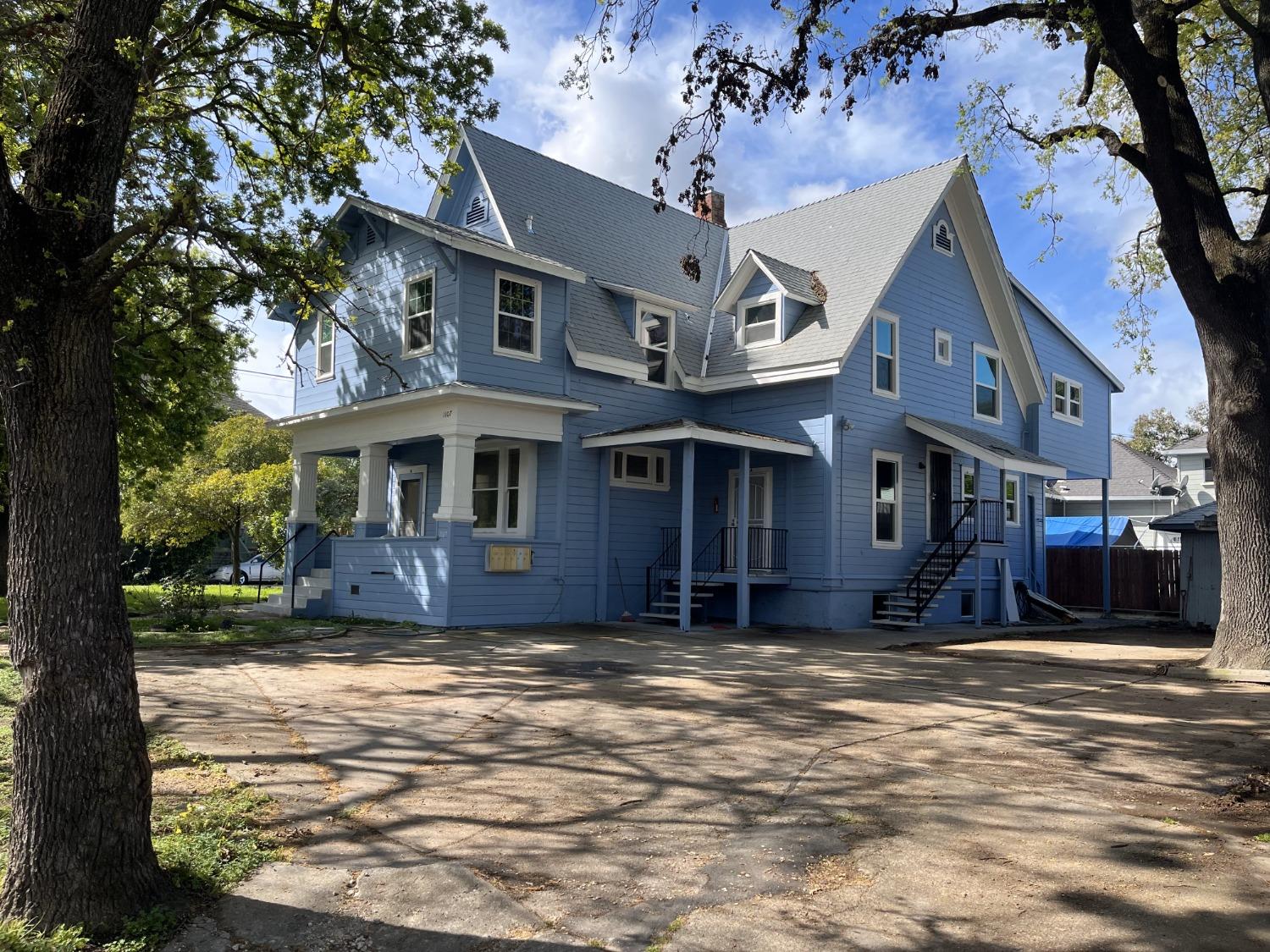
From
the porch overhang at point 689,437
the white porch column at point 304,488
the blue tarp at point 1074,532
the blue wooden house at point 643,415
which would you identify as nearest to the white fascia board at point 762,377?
the blue wooden house at point 643,415

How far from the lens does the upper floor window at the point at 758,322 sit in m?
20.0

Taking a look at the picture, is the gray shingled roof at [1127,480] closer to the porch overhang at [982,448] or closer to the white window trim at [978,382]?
the white window trim at [978,382]

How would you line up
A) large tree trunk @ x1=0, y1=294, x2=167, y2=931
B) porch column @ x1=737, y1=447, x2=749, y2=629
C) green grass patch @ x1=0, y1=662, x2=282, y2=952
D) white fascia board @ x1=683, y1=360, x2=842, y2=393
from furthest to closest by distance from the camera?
white fascia board @ x1=683, y1=360, x2=842, y2=393 < porch column @ x1=737, y1=447, x2=749, y2=629 < large tree trunk @ x1=0, y1=294, x2=167, y2=931 < green grass patch @ x1=0, y1=662, x2=282, y2=952

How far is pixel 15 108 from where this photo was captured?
1081 centimetres

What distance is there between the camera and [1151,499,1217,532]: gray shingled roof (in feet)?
68.1

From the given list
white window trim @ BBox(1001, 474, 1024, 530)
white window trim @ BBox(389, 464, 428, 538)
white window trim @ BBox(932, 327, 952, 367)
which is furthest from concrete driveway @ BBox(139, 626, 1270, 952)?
white window trim @ BBox(1001, 474, 1024, 530)

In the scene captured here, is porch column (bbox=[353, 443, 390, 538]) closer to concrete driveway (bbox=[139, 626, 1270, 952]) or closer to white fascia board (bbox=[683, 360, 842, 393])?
white fascia board (bbox=[683, 360, 842, 393])

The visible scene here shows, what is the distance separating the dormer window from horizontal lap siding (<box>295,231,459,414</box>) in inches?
447

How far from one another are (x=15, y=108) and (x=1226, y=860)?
13.3m

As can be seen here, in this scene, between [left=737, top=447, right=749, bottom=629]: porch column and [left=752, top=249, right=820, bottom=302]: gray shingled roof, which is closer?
[left=737, top=447, right=749, bottom=629]: porch column

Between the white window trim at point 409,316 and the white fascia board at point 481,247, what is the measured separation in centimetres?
77

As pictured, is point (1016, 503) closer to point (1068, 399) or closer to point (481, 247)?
point (1068, 399)

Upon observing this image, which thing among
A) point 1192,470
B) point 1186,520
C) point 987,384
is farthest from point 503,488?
point 1192,470

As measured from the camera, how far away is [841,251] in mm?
21172
